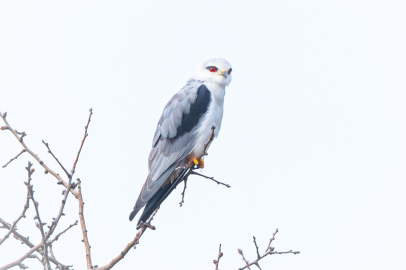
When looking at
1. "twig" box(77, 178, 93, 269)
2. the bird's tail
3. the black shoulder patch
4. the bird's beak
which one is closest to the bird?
the black shoulder patch

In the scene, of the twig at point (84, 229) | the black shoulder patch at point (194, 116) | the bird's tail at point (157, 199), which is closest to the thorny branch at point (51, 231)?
the twig at point (84, 229)

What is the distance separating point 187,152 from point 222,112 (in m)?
0.61

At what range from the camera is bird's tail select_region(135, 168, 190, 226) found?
16.4 feet

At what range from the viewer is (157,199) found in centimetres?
519

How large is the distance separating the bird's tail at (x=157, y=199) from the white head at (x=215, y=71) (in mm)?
1291

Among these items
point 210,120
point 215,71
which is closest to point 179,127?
point 210,120

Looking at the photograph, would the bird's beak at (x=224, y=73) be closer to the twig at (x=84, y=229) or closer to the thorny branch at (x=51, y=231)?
the thorny branch at (x=51, y=231)

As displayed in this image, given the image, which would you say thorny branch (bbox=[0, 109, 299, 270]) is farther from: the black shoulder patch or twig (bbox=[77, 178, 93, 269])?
the black shoulder patch

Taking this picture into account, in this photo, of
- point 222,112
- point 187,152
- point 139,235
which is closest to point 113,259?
point 139,235

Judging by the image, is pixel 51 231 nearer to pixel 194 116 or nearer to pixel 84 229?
pixel 84 229

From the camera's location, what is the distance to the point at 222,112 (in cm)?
601

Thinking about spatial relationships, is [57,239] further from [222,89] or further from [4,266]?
[222,89]

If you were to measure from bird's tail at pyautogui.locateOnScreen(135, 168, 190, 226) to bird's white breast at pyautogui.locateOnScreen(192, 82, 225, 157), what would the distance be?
0.50 m

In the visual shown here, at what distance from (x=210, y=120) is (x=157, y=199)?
1.08m
